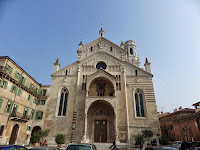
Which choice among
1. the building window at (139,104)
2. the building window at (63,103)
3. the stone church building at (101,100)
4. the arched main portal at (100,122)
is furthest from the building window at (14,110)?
the building window at (139,104)

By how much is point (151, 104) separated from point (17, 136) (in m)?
22.3

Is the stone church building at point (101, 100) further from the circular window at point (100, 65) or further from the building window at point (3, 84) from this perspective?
the building window at point (3, 84)

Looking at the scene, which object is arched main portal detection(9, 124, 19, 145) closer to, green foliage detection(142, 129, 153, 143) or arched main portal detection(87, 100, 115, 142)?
arched main portal detection(87, 100, 115, 142)

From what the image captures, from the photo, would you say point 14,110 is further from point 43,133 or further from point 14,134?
point 43,133

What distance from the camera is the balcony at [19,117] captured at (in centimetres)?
1958

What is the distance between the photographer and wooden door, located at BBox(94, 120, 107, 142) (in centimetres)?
2092

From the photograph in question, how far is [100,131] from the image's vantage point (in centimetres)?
2144

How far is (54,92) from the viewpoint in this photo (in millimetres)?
23922

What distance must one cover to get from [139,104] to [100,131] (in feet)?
25.8

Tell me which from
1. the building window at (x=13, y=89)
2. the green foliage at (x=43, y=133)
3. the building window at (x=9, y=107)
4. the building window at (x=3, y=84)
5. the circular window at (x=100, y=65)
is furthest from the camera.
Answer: the circular window at (x=100, y=65)

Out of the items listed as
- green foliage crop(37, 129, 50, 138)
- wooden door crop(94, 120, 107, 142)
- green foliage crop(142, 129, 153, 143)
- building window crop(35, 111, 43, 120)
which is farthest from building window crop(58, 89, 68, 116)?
green foliage crop(142, 129, 153, 143)

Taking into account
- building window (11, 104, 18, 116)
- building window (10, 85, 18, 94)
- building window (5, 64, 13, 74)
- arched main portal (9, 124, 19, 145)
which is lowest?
arched main portal (9, 124, 19, 145)

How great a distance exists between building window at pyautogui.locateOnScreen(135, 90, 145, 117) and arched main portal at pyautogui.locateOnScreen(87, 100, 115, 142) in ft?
13.9

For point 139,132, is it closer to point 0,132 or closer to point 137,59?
point 0,132
